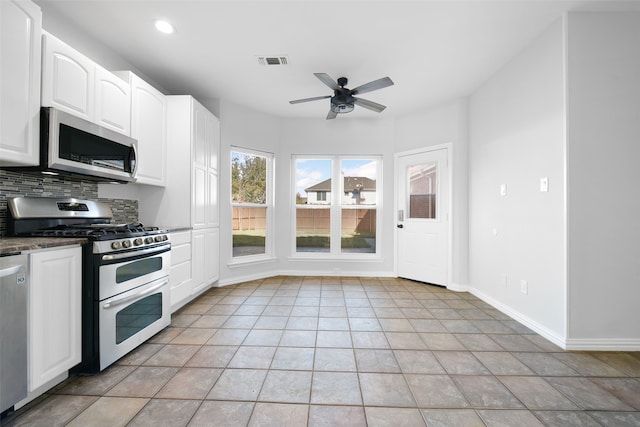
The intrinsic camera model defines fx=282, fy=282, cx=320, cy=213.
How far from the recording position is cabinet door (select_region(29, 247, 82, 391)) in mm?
1555

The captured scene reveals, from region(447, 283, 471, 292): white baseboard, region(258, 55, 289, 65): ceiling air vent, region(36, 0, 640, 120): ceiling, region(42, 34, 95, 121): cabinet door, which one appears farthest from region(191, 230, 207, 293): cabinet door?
region(447, 283, 471, 292): white baseboard

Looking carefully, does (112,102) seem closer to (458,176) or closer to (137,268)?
(137,268)

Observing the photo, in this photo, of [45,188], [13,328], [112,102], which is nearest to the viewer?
[13,328]

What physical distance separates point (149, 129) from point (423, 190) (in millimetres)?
3794

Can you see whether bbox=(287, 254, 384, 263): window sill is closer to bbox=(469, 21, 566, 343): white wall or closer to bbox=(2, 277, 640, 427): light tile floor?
bbox=(469, 21, 566, 343): white wall

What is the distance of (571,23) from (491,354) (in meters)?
2.76

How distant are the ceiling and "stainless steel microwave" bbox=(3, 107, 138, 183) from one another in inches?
39.9

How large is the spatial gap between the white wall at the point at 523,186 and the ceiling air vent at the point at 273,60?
243 centimetres

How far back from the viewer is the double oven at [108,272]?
6.13 ft

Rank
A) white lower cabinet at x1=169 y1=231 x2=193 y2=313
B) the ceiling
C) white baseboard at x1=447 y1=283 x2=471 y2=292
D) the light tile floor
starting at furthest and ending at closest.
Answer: white baseboard at x1=447 y1=283 x2=471 y2=292 < white lower cabinet at x1=169 y1=231 x2=193 y2=313 < the ceiling < the light tile floor

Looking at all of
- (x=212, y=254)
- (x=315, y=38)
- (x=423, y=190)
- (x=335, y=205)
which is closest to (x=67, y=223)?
(x=212, y=254)

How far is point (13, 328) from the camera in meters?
1.44

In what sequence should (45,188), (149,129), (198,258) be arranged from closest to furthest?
(45,188), (149,129), (198,258)

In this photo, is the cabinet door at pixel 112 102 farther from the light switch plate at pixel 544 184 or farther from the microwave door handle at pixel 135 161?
the light switch plate at pixel 544 184
